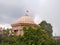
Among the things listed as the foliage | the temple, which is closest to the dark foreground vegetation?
the foliage

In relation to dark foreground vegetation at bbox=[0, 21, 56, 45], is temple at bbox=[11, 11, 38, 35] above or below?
above

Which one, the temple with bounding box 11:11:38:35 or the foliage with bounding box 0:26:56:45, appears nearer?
the foliage with bounding box 0:26:56:45

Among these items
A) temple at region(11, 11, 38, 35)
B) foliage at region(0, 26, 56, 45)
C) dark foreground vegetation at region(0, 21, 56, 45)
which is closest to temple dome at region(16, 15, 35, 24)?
temple at region(11, 11, 38, 35)

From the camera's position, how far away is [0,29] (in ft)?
131

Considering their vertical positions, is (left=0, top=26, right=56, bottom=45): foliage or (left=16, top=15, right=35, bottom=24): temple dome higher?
(left=16, top=15, right=35, bottom=24): temple dome

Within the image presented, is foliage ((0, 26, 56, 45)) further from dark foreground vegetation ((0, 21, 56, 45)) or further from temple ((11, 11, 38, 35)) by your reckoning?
temple ((11, 11, 38, 35))

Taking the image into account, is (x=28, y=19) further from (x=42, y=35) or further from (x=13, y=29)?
(x=42, y=35)

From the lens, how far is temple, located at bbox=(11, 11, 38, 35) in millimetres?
41094

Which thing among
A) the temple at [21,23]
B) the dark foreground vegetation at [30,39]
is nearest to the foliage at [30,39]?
the dark foreground vegetation at [30,39]

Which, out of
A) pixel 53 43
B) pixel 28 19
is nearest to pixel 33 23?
pixel 28 19

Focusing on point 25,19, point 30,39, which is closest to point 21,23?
point 25,19

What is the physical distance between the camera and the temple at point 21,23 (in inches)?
1618

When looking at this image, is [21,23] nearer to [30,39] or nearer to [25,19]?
[25,19]

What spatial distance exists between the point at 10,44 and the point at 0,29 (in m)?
6.51
